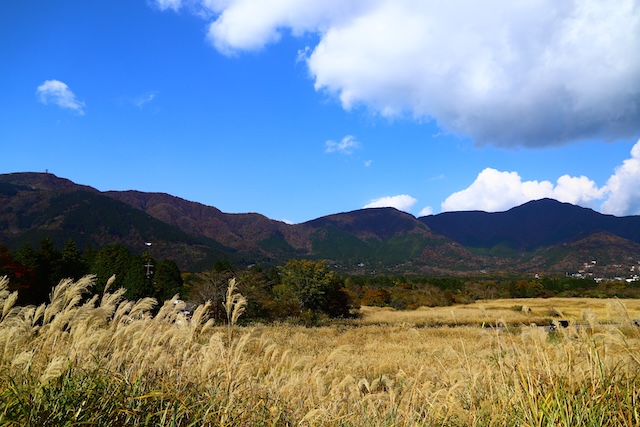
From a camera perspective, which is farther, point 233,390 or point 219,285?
point 219,285

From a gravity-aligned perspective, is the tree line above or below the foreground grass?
below

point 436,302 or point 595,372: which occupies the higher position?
point 595,372

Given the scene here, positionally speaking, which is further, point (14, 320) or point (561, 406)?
point (14, 320)

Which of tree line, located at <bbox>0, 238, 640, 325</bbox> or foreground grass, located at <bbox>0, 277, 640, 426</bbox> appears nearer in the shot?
foreground grass, located at <bbox>0, 277, 640, 426</bbox>

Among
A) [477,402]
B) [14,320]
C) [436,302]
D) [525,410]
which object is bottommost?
[436,302]

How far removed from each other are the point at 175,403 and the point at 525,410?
2.93 m

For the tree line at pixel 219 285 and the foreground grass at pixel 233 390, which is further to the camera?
the tree line at pixel 219 285

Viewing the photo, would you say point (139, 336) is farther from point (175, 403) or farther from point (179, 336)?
point (175, 403)

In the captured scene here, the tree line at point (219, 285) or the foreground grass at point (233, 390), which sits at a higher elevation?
the foreground grass at point (233, 390)

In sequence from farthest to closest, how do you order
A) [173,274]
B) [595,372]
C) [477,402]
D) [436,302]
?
[436,302]
[173,274]
[477,402]
[595,372]

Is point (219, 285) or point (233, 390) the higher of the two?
point (233, 390)

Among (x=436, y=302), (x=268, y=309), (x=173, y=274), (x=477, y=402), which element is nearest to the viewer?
(x=477, y=402)

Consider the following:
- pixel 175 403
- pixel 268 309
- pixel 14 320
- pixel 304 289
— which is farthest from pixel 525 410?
pixel 304 289

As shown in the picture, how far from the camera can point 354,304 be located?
66.6 m
